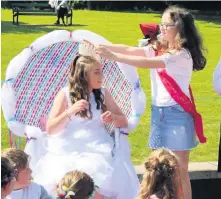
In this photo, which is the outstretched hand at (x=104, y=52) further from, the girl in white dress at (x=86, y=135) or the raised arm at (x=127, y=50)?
the raised arm at (x=127, y=50)

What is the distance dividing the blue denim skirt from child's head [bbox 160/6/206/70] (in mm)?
404

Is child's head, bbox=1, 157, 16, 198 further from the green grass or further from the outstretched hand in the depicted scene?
the green grass

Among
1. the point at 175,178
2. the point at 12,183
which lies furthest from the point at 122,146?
the point at 12,183

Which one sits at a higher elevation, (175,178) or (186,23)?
(186,23)

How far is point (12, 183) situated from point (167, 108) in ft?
5.11

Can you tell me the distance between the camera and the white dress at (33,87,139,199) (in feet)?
12.5

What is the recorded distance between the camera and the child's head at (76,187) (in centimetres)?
299

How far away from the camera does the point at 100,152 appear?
394 centimetres

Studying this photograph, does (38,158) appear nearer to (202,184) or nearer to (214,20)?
(202,184)

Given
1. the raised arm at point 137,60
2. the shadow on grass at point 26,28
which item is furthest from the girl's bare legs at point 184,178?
the shadow on grass at point 26,28

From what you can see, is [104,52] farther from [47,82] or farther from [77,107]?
[47,82]

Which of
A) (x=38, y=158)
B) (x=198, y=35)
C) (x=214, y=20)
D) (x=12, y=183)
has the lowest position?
(x=214, y=20)

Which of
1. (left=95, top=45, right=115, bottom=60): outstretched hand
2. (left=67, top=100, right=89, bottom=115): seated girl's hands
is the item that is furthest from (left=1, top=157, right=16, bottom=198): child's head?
(left=95, top=45, right=115, bottom=60): outstretched hand

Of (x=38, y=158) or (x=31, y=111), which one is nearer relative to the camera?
(x=38, y=158)
